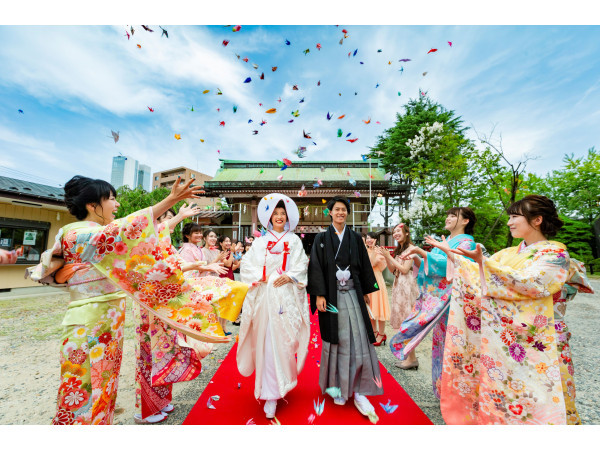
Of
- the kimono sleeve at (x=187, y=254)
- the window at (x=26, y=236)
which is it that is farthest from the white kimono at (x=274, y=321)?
the window at (x=26, y=236)

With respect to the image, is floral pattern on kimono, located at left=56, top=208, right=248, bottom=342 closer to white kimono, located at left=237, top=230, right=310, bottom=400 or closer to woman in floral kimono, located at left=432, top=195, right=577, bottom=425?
white kimono, located at left=237, top=230, right=310, bottom=400

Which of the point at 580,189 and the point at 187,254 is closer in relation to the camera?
the point at 187,254

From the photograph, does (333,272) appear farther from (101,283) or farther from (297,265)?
(101,283)

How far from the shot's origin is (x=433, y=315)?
2.98m

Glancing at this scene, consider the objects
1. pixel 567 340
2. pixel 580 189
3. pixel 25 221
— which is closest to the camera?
pixel 567 340

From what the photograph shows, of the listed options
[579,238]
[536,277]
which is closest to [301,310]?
[536,277]

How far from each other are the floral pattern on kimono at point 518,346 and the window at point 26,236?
13877 millimetres

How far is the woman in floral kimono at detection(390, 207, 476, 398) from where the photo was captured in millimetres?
2965

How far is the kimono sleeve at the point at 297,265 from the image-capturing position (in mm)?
2979

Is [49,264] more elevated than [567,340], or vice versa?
[49,264]

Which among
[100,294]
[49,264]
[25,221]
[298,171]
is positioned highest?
[298,171]

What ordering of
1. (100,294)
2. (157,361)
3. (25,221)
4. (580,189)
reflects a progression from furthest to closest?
(580,189), (25,221), (157,361), (100,294)

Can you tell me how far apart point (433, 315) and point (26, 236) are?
1440 centimetres

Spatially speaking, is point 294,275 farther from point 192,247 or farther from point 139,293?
point 192,247
